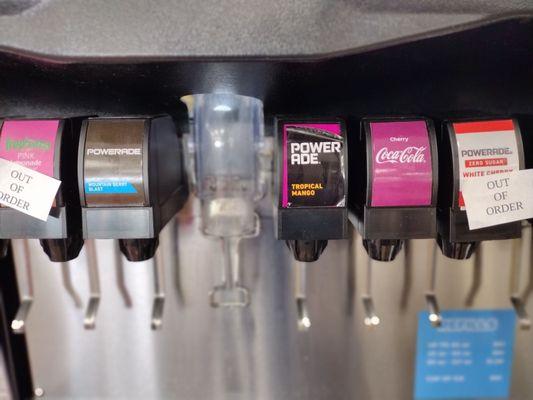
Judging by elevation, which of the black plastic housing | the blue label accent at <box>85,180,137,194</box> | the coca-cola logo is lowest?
Result: the black plastic housing

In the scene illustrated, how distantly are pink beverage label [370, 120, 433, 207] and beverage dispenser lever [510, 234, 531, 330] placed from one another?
352mm

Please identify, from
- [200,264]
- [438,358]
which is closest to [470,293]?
[438,358]

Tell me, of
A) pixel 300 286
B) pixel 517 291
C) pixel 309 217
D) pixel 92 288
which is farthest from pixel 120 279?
pixel 517 291

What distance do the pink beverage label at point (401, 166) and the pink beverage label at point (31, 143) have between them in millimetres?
356

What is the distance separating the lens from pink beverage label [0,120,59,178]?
518 millimetres

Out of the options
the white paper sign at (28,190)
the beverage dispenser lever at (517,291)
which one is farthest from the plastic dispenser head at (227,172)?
the beverage dispenser lever at (517,291)

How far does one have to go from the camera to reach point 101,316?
805mm

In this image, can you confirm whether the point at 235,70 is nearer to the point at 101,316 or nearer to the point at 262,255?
the point at 262,255

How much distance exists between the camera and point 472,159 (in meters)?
0.51

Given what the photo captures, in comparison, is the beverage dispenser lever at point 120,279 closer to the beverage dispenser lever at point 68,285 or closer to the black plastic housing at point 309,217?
the beverage dispenser lever at point 68,285

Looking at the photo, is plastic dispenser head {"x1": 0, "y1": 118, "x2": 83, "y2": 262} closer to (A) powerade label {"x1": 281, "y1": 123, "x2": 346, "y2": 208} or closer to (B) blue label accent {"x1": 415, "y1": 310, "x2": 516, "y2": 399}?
(A) powerade label {"x1": 281, "y1": 123, "x2": 346, "y2": 208}

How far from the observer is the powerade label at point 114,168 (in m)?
0.51

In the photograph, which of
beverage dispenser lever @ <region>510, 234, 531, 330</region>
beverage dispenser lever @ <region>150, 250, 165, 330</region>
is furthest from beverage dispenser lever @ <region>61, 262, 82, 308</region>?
beverage dispenser lever @ <region>510, 234, 531, 330</region>

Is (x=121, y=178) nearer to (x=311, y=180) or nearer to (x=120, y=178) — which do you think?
(x=120, y=178)
